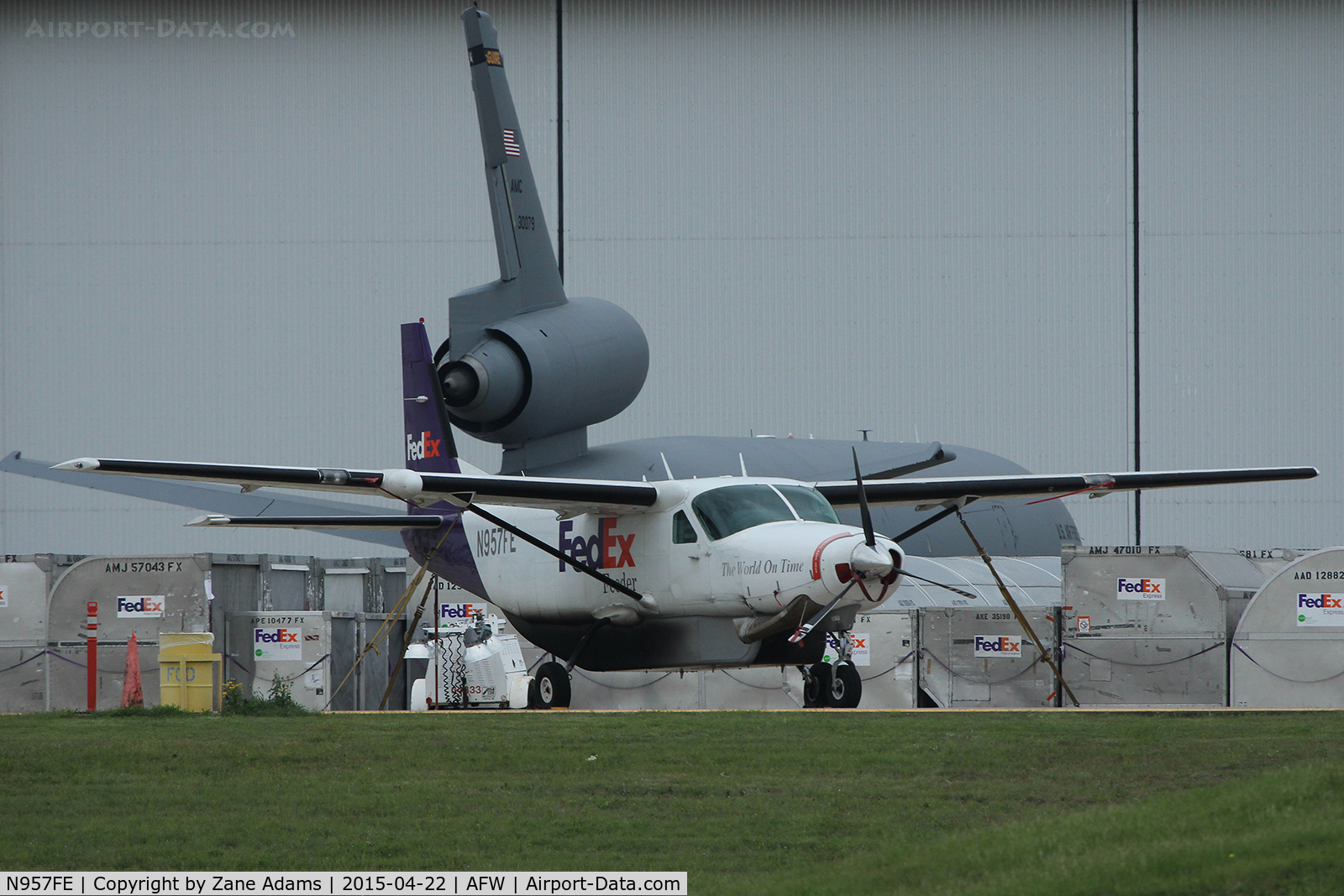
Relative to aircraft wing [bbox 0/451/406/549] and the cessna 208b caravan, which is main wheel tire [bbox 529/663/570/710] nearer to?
the cessna 208b caravan

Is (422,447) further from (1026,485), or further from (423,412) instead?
(1026,485)

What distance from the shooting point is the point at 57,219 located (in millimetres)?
36094

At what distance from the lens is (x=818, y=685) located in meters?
17.5

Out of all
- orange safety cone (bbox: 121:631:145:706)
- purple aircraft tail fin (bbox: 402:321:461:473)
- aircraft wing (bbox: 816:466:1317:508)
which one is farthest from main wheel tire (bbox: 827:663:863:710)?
orange safety cone (bbox: 121:631:145:706)

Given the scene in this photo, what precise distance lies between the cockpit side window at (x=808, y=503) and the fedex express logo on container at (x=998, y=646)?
15.6 feet

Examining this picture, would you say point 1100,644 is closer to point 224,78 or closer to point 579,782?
point 579,782

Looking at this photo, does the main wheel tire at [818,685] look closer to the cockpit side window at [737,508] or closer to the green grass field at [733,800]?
the cockpit side window at [737,508]

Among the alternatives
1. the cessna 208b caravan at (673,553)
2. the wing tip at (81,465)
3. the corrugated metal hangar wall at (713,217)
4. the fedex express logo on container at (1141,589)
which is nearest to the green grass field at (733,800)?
the wing tip at (81,465)

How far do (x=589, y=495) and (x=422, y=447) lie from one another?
5.97 meters

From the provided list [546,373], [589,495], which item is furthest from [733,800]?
[546,373]

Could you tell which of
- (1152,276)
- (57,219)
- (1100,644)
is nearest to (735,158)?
(1152,276)

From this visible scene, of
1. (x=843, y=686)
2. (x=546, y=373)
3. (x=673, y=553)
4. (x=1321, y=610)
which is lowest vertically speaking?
(x=843, y=686)

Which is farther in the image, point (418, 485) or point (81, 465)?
→ point (418, 485)

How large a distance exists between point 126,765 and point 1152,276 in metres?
29.7
